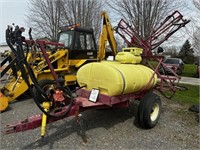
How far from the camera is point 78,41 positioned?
888cm

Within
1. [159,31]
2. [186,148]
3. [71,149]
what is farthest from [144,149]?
[159,31]

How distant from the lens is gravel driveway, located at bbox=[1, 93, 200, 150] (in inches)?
171

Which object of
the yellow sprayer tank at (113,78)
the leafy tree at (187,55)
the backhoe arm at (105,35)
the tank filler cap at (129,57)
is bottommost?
the leafy tree at (187,55)

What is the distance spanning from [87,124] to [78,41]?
4.26 meters

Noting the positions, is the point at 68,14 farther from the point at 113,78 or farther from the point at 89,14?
the point at 113,78

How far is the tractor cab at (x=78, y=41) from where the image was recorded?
871 centimetres

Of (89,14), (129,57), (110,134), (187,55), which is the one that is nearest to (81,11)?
(89,14)

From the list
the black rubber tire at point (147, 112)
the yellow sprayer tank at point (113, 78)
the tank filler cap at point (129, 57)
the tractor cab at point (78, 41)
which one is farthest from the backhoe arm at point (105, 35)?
the black rubber tire at point (147, 112)

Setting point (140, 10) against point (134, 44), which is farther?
point (140, 10)

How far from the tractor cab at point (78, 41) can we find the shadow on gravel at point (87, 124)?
3.10 meters

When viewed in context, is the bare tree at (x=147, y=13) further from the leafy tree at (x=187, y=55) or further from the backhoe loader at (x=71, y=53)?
the leafy tree at (x=187, y=55)

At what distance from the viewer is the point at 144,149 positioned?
4242mm

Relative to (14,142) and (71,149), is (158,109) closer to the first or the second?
(71,149)

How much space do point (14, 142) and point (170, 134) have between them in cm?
304
